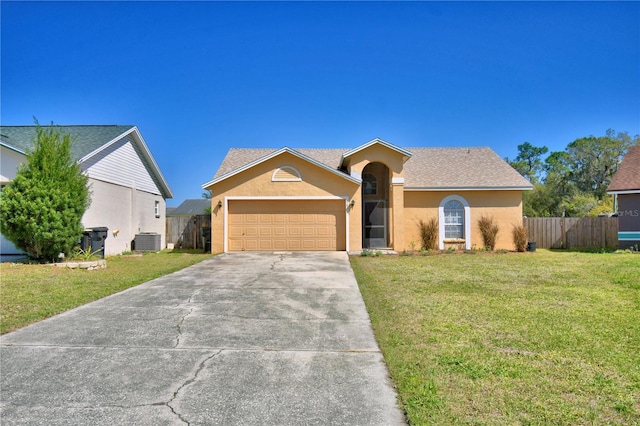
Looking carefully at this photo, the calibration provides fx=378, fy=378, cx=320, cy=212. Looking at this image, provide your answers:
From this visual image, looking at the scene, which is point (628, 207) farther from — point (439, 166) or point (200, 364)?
point (200, 364)

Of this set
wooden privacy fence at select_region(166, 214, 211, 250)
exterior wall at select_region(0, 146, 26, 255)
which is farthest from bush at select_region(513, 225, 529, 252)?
exterior wall at select_region(0, 146, 26, 255)

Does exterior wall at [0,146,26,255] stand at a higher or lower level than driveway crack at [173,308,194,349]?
higher

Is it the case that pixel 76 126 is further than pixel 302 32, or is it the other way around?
pixel 76 126

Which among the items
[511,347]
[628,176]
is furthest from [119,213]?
[628,176]

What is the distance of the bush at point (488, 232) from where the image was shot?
17.4 m

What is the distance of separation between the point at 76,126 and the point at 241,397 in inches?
724

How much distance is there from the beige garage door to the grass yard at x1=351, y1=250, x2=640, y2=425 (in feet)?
22.8

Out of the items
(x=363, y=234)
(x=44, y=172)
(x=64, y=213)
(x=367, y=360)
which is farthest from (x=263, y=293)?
(x=363, y=234)

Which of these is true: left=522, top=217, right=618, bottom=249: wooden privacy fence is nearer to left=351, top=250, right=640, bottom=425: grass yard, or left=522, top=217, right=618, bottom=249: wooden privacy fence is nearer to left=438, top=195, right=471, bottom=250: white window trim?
left=438, top=195, right=471, bottom=250: white window trim

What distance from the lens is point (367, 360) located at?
441 cm

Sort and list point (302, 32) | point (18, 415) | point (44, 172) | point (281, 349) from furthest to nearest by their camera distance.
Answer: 1. point (302, 32)
2. point (44, 172)
3. point (281, 349)
4. point (18, 415)

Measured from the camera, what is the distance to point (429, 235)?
56.3 feet

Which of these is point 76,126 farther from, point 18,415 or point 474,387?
point 474,387

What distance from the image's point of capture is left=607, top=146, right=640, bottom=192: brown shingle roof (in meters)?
17.4
